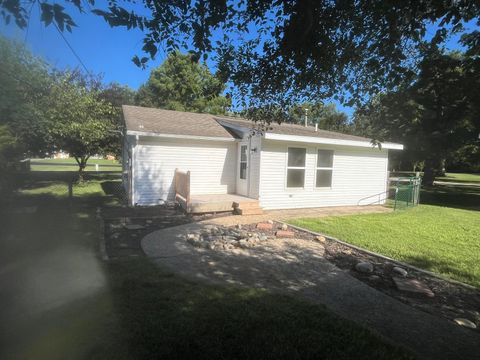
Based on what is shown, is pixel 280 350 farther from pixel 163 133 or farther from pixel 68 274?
pixel 163 133

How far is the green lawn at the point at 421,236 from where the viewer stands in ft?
20.0

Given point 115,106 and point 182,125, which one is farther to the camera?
point 115,106

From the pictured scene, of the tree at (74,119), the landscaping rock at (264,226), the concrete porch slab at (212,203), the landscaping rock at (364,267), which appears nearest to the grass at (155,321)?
the landscaping rock at (364,267)

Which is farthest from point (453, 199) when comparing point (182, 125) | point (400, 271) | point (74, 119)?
point (74, 119)

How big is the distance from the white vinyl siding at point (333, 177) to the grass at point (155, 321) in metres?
7.05

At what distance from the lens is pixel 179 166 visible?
12.0 m

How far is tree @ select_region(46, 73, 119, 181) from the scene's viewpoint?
14.2 meters

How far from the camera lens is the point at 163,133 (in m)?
11.1

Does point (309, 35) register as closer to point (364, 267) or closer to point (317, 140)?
Answer: point (364, 267)

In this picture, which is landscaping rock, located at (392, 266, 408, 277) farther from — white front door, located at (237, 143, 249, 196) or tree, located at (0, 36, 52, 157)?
tree, located at (0, 36, 52, 157)

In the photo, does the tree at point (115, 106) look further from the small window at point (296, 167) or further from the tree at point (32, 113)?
the small window at point (296, 167)

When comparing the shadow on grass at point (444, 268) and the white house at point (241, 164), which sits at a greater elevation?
the white house at point (241, 164)

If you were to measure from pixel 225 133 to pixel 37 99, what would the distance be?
854 cm

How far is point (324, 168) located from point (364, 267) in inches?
300
